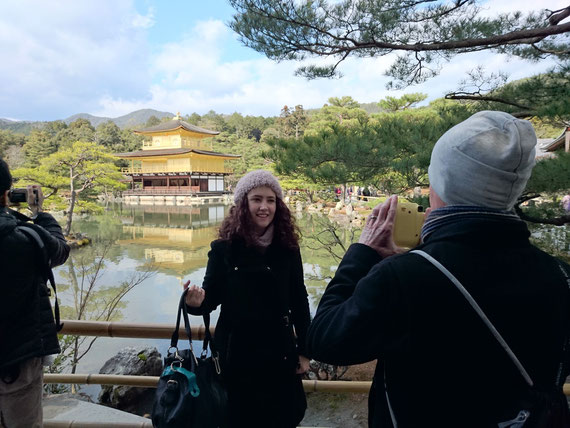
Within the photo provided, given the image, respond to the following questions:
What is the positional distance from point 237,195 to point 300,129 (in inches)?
781

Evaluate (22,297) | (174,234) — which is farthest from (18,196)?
(174,234)

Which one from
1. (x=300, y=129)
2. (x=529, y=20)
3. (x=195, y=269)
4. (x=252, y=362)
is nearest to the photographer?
(x=252, y=362)

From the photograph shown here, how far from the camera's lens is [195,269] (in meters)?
8.02

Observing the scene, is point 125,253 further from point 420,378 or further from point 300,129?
point 300,129

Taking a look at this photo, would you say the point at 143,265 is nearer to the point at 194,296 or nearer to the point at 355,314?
the point at 194,296

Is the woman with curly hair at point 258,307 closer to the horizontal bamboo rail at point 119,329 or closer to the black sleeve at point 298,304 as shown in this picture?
the black sleeve at point 298,304

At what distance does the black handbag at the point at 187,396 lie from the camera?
31.2 inches

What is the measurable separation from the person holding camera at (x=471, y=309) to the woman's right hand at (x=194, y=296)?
1.63 ft

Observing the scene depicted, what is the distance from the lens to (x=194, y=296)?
0.95 metres

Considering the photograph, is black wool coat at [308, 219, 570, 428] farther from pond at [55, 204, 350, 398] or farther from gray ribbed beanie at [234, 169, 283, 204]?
pond at [55, 204, 350, 398]

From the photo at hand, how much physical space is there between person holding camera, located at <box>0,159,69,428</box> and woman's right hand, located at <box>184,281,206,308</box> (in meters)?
0.38

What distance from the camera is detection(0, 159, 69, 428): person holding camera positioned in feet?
2.98

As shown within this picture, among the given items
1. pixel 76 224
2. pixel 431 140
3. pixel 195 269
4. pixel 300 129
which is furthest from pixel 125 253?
pixel 300 129

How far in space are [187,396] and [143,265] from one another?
7931 mm
